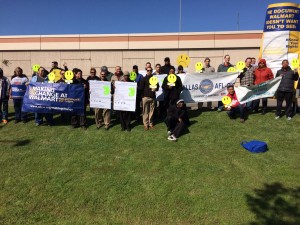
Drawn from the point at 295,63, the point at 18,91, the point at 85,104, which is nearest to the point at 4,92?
the point at 18,91

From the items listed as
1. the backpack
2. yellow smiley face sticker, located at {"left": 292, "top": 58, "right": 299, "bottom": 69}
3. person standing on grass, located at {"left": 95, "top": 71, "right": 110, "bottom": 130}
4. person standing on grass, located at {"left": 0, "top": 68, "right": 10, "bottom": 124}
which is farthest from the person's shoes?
person standing on grass, located at {"left": 0, "top": 68, "right": 10, "bottom": 124}

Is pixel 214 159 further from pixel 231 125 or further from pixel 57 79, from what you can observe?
pixel 57 79

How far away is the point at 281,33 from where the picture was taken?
10.5 m

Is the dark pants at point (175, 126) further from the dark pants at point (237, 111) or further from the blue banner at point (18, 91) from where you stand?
the blue banner at point (18, 91)

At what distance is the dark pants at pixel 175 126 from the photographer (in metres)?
8.29

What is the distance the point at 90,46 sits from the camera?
16.7 meters

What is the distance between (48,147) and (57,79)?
9.56 feet

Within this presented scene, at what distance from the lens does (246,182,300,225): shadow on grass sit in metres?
4.78

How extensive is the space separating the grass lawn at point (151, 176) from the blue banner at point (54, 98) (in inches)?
30.8

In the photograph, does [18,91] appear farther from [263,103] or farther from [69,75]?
[263,103]

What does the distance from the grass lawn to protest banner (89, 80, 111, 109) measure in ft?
2.83

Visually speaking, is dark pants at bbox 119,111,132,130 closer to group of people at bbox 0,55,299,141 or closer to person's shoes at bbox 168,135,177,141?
group of people at bbox 0,55,299,141

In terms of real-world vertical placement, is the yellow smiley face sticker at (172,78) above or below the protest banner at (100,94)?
above

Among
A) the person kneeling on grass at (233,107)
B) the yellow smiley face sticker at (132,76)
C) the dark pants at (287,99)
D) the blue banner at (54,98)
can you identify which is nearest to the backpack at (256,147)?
the person kneeling on grass at (233,107)
